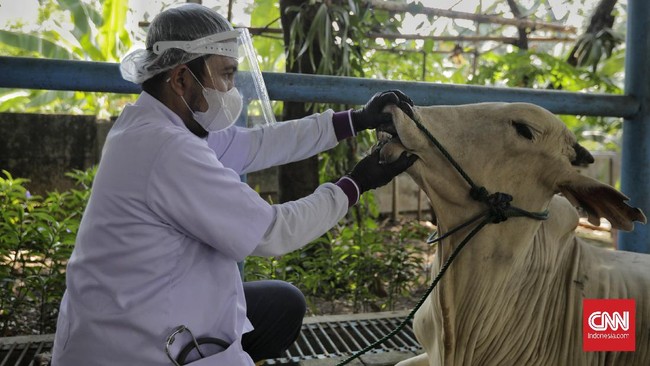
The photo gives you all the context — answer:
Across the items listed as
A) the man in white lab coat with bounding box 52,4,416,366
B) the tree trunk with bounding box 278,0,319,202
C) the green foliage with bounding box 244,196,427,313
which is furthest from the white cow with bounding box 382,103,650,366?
the tree trunk with bounding box 278,0,319,202

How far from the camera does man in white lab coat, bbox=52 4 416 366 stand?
5.39 ft

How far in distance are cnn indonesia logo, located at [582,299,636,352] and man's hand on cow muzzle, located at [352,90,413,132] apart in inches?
34.9

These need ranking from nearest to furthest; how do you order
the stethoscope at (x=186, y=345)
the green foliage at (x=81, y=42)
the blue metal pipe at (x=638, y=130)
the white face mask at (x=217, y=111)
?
the stethoscope at (x=186, y=345)
the white face mask at (x=217, y=111)
the blue metal pipe at (x=638, y=130)
the green foliage at (x=81, y=42)

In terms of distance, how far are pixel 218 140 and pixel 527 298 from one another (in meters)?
1.28

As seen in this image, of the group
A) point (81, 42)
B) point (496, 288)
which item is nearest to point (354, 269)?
point (496, 288)

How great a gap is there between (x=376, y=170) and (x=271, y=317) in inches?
32.4


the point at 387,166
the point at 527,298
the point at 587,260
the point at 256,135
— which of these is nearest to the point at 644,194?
the point at 587,260

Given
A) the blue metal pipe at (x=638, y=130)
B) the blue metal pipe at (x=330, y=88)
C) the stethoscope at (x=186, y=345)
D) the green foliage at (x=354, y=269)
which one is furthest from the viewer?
the green foliage at (x=354, y=269)

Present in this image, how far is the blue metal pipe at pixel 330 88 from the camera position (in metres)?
2.03

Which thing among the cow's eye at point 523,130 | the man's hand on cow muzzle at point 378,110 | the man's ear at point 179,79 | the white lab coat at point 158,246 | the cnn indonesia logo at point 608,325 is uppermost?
the man's ear at point 179,79

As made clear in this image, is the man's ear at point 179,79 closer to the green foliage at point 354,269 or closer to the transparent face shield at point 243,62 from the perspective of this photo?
the transparent face shield at point 243,62

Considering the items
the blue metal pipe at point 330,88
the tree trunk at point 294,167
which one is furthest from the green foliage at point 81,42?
the blue metal pipe at point 330,88

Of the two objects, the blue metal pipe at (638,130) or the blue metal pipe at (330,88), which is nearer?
the blue metal pipe at (330,88)

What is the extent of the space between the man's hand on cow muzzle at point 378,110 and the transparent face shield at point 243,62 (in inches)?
14.1
